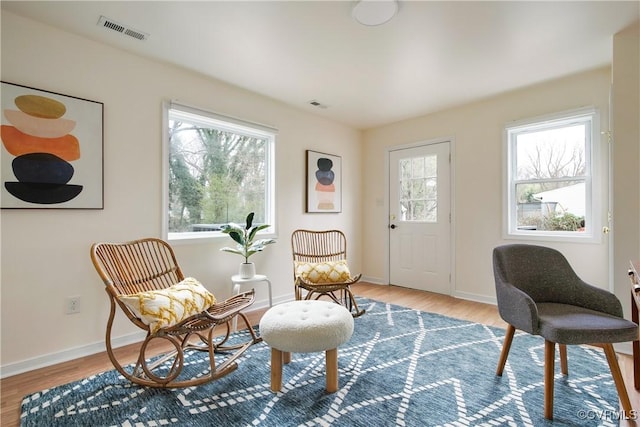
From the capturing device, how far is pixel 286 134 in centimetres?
373

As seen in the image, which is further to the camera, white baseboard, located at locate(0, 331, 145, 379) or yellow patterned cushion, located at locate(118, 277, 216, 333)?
white baseboard, located at locate(0, 331, 145, 379)

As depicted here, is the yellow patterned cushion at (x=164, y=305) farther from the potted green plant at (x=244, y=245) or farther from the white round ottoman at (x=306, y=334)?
the potted green plant at (x=244, y=245)

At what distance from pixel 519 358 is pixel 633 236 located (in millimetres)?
1227

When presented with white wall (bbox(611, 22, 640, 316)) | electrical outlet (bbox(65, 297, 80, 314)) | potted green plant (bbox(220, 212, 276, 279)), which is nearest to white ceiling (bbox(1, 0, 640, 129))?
white wall (bbox(611, 22, 640, 316))

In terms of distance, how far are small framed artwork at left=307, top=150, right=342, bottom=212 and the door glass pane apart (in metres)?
0.91

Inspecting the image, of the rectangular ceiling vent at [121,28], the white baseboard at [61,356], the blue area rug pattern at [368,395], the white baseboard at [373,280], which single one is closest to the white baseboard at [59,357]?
the white baseboard at [61,356]

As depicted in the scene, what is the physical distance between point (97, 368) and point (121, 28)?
7.75ft

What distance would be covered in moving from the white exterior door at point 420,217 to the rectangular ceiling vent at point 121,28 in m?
3.27

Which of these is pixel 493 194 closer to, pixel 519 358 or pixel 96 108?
pixel 519 358

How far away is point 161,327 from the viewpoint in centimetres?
171

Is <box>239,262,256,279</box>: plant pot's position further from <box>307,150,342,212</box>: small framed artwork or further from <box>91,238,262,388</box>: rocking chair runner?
<box>307,150,342,212</box>: small framed artwork

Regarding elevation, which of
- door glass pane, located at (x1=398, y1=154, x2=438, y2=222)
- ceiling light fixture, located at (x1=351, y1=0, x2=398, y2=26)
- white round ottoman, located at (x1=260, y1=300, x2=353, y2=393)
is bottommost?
white round ottoman, located at (x1=260, y1=300, x2=353, y2=393)

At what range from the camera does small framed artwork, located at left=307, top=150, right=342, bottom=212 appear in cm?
398

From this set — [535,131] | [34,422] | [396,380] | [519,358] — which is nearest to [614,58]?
[535,131]
